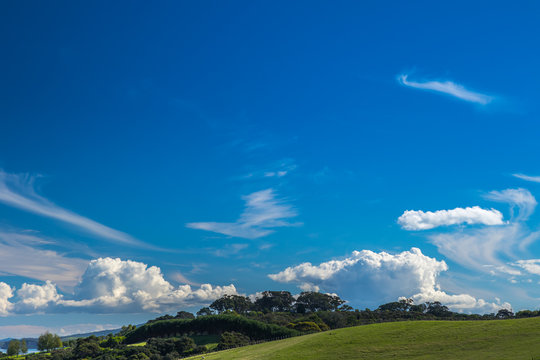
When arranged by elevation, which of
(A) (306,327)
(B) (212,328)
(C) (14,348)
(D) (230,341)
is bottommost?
(C) (14,348)

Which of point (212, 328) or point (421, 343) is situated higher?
point (421, 343)

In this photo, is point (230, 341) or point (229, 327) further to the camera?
point (229, 327)

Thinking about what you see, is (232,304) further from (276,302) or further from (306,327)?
(306,327)

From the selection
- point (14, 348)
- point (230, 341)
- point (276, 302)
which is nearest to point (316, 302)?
point (276, 302)

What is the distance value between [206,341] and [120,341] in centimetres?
3872

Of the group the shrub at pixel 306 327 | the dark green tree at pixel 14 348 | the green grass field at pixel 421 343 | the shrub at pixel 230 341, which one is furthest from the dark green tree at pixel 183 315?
the green grass field at pixel 421 343

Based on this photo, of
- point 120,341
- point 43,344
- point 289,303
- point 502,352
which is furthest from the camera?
point 289,303

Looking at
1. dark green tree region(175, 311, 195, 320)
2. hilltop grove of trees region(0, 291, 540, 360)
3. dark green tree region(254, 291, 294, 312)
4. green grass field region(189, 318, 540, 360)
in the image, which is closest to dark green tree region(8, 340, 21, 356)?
hilltop grove of trees region(0, 291, 540, 360)

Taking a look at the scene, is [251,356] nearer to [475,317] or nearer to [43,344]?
[475,317]

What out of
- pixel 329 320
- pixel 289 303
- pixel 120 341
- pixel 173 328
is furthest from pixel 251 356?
pixel 289 303

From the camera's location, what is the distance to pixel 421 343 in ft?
192

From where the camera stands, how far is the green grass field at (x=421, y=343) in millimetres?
49625

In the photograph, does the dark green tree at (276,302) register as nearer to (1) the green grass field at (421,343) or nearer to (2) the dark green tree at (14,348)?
(2) the dark green tree at (14,348)

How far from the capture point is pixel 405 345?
5869 cm
